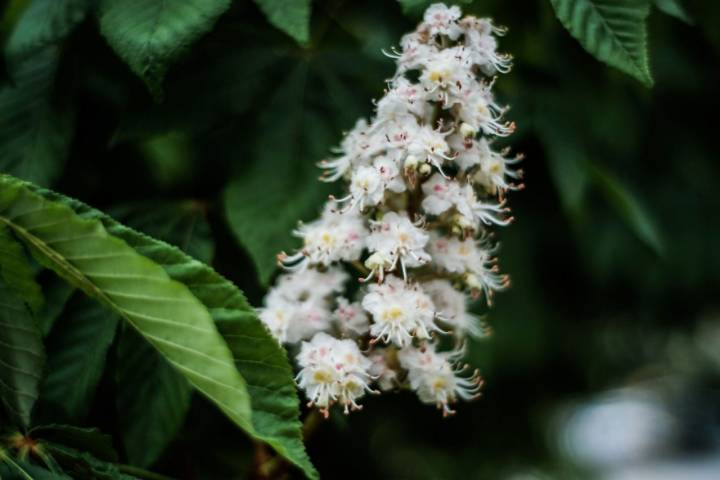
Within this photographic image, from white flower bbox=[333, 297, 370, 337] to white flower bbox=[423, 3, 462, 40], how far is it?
1.34 feet

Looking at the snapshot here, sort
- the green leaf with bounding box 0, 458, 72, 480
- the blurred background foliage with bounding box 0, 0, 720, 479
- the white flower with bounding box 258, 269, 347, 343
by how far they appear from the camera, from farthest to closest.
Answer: the blurred background foliage with bounding box 0, 0, 720, 479 → the white flower with bounding box 258, 269, 347, 343 → the green leaf with bounding box 0, 458, 72, 480

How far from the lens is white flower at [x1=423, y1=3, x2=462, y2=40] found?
132 centimetres

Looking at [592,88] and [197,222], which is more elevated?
[592,88]

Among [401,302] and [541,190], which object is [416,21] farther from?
[541,190]

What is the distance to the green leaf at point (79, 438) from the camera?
3.99ft

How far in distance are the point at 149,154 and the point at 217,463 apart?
30.3 inches

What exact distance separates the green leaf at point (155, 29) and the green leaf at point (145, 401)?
40 cm

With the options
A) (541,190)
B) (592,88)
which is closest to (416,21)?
(592,88)

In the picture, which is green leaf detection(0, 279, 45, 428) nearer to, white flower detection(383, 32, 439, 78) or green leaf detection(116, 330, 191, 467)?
green leaf detection(116, 330, 191, 467)

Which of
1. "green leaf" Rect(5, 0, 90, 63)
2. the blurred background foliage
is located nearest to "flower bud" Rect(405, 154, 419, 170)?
the blurred background foliage

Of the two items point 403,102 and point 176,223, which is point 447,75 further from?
point 176,223

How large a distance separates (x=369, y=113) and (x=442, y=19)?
0.46 m

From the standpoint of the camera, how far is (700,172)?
321cm

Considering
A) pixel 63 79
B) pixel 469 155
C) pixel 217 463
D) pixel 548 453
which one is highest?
pixel 469 155
